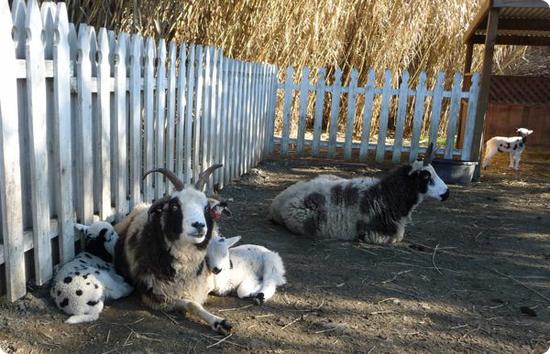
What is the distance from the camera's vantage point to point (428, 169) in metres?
5.55

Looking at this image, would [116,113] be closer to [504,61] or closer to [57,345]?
[57,345]

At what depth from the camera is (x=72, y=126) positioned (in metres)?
3.94

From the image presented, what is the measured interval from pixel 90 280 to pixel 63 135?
40.9 inches

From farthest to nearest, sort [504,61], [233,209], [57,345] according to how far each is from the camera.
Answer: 1. [504,61]
2. [233,209]
3. [57,345]

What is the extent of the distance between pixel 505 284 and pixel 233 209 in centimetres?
321

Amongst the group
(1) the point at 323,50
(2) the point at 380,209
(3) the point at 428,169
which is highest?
(1) the point at 323,50

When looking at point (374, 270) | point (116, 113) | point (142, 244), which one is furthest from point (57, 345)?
point (374, 270)

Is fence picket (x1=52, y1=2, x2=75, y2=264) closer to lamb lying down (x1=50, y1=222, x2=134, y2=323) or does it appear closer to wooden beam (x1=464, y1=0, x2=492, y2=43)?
lamb lying down (x1=50, y1=222, x2=134, y2=323)

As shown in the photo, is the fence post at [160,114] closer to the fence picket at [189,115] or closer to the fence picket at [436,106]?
the fence picket at [189,115]

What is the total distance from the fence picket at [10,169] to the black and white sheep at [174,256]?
2.46 feet

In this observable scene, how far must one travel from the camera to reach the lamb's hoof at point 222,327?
333cm

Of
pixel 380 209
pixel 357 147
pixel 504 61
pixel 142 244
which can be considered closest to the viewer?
pixel 142 244

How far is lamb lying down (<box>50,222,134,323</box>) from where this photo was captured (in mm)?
3365

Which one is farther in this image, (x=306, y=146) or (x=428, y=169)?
(x=306, y=146)
